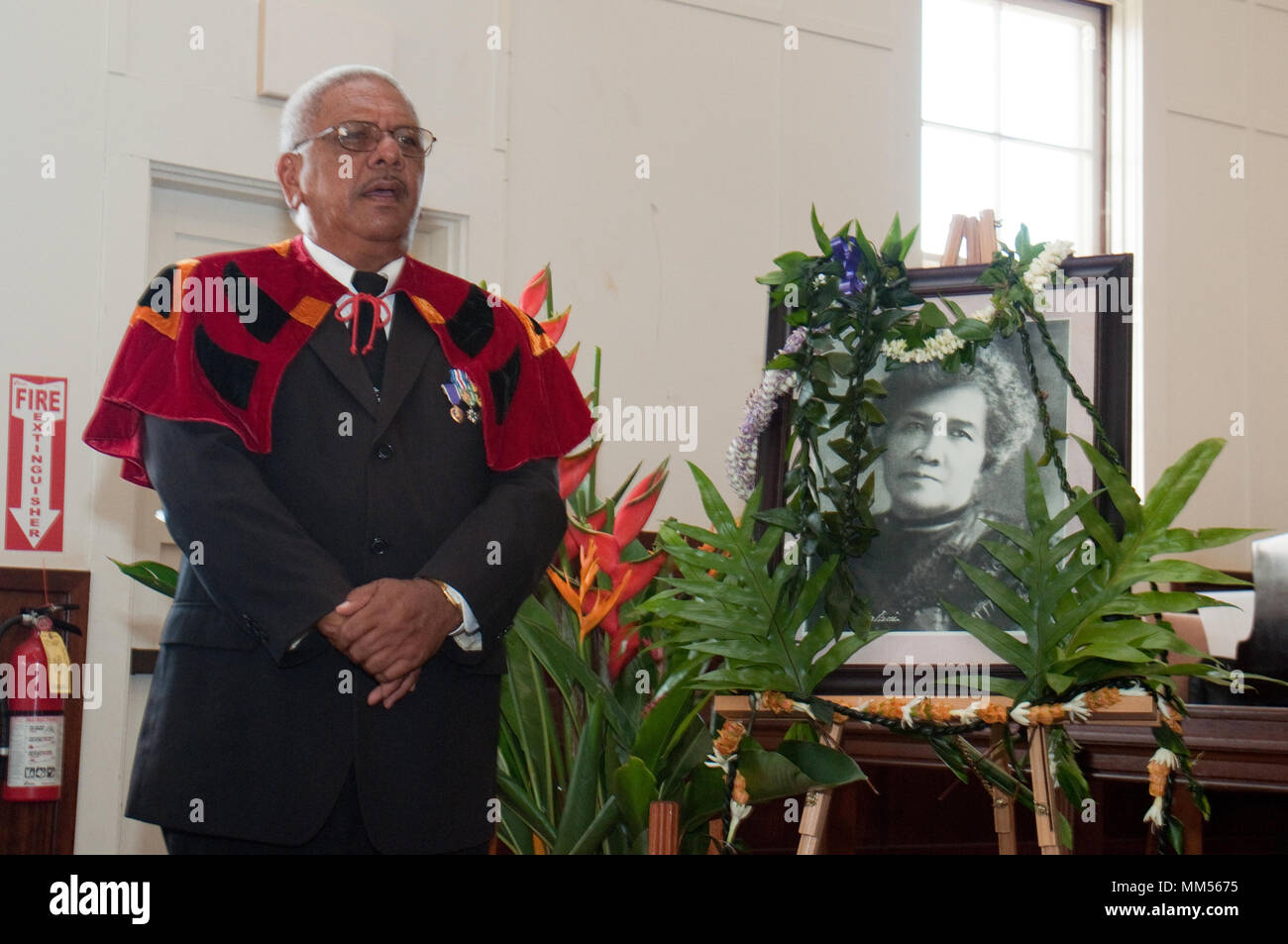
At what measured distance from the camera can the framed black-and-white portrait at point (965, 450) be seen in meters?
1.99

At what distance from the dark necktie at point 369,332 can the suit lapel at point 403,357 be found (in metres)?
0.01

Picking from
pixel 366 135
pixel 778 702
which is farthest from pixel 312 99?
pixel 778 702

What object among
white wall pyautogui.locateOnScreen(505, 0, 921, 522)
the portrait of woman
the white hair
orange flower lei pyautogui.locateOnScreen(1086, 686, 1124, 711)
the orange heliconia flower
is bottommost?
orange flower lei pyautogui.locateOnScreen(1086, 686, 1124, 711)

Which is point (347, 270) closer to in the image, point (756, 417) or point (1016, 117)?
point (756, 417)

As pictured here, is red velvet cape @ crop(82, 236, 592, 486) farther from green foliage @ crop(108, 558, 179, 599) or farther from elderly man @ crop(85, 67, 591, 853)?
green foliage @ crop(108, 558, 179, 599)

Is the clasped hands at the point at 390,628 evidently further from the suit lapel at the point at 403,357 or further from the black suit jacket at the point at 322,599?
the suit lapel at the point at 403,357

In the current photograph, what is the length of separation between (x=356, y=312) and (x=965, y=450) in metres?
0.88

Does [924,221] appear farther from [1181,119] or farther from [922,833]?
[922,833]

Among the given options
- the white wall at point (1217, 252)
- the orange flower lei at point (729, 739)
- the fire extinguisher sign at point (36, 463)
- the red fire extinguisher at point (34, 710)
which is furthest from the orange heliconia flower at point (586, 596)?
the white wall at point (1217, 252)

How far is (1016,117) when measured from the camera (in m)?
5.30

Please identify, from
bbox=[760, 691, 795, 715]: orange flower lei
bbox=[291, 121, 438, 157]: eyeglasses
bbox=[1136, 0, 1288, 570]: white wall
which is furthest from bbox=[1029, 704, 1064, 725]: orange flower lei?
bbox=[1136, 0, 1288, 570]: white wall

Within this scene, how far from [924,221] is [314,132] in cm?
351

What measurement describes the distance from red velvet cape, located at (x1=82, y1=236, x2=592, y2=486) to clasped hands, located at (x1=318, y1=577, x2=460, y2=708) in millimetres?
221

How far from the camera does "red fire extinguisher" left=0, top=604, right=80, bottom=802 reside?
312 centimetres
